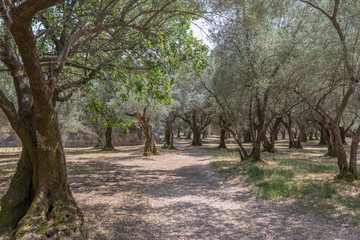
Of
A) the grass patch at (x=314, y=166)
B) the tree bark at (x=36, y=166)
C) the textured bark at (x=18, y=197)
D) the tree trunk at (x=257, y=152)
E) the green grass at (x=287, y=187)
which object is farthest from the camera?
the tree trunk at (x=257, y=152)

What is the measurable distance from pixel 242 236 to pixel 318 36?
28.6 ft

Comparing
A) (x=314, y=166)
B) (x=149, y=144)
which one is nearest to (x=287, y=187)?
(x=314, y=166)

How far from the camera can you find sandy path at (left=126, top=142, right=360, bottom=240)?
14.6 feet

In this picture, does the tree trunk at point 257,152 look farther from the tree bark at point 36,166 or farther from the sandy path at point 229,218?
the tree bark at point 36,166

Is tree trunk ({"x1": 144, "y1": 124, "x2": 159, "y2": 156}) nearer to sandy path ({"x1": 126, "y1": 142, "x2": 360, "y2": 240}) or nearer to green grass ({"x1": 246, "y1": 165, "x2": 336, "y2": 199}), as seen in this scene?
sandy path ({"x1": 126, "y1": 142, "x2": 360, "y2": 240})

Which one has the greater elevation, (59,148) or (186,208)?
(59,148)

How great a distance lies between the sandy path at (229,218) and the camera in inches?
175

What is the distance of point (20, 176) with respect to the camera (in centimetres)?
482

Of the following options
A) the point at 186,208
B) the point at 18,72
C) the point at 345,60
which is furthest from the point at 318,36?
the point at 18,72

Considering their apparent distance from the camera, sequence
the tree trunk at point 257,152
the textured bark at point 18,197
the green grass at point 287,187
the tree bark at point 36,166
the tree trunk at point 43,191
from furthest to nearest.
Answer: the tree trunk at point 257,152 → the green grass at point 287,187 → the textured bark at point 18,197 → the tree trunk at point 43,191 → the tree bark at point 36,166

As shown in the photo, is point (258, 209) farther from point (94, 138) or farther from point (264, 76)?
point (94, 138)

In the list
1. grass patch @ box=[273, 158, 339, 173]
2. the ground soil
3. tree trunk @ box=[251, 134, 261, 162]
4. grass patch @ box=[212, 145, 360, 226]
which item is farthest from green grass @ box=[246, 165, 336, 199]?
tree trunk @ box=[251, 134, 261, 162]

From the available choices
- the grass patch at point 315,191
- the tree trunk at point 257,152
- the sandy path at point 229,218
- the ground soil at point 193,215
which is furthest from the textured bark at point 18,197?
the tree trunk at point 257,152

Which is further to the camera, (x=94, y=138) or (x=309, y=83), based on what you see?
(x=94, y=138)
